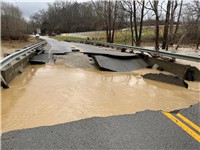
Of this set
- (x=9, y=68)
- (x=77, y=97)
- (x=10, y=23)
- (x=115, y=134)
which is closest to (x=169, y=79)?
(x=77, y=97)

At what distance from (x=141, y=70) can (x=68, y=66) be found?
11.9 ft

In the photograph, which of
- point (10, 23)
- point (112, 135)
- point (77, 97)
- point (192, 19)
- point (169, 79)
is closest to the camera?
point (112, 135)

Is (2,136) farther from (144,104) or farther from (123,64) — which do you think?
(123,64)

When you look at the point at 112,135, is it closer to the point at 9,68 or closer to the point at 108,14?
the point at 9,68

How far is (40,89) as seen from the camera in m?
5.91

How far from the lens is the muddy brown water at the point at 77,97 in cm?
408

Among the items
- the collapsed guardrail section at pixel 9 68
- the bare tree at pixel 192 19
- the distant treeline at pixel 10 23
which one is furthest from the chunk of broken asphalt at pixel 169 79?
the distant treeline at pixel 10 23

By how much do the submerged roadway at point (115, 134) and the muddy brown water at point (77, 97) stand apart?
0.34 metres

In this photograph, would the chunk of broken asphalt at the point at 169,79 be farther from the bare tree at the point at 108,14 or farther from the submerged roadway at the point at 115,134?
the bare tree at the point at 108,14

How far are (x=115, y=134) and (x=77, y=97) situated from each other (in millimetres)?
2201

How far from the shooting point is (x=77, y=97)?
5285mm

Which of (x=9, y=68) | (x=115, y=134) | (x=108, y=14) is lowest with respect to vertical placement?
(x=115, y=134)

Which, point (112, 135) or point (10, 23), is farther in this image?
point (10, 23)

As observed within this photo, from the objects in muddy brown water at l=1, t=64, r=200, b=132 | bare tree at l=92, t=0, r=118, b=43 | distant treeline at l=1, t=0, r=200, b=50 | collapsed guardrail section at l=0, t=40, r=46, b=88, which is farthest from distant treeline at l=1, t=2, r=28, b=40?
muddy brown water at l=1, t=64, r=200, b=132
